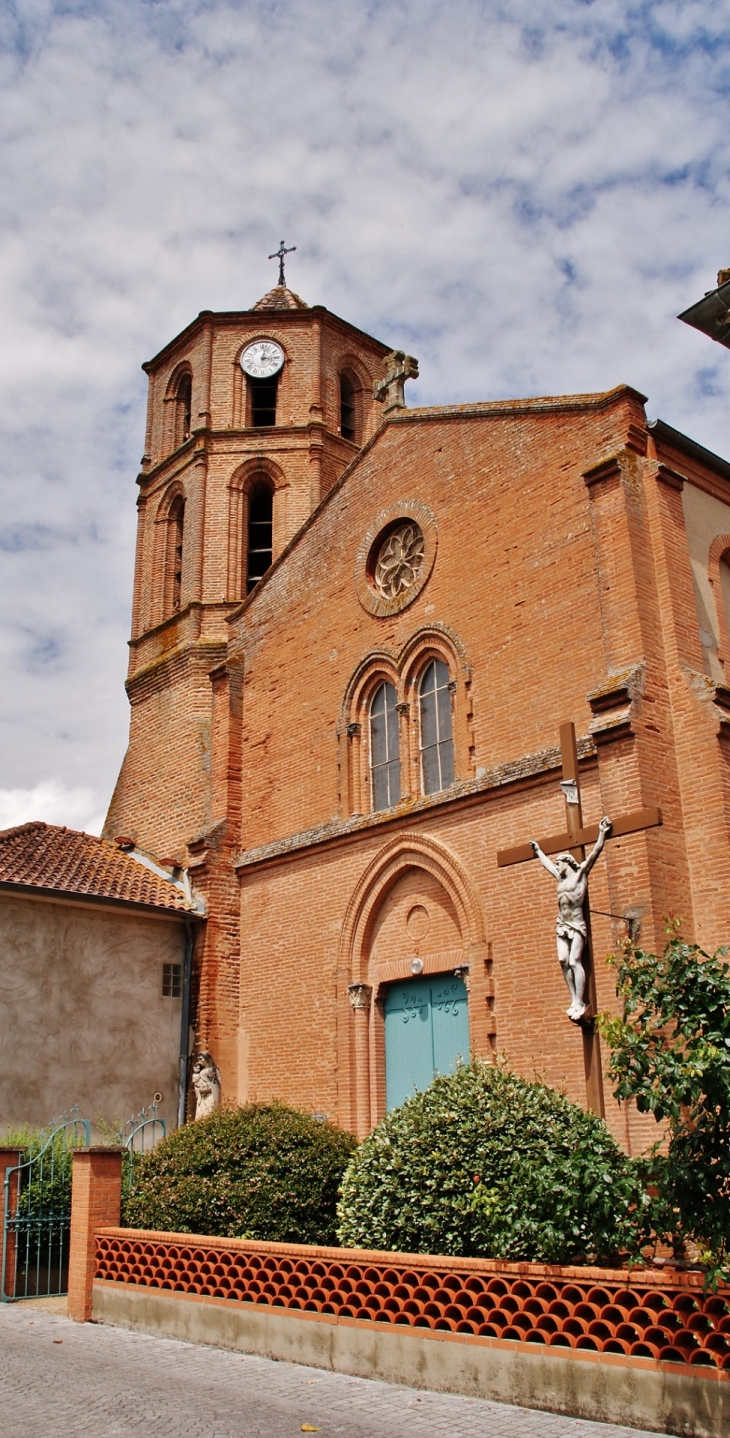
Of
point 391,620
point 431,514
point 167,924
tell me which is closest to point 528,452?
point 431,514

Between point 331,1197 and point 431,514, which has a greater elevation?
point 431,514

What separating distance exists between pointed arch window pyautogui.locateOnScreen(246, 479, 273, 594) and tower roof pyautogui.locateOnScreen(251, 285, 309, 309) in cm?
491

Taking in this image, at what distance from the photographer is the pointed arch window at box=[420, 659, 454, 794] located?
1532cm

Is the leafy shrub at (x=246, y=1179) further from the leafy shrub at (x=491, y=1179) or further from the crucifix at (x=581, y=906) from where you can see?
the crucifix at (x=581, y=906)

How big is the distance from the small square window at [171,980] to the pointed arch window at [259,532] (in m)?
8.34

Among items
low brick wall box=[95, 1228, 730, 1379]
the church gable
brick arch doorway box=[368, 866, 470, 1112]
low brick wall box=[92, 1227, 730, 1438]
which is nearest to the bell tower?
the church gable

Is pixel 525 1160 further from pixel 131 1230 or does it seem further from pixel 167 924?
pixel 167 924

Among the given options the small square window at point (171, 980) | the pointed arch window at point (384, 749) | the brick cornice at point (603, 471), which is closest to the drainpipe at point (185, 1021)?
the small square window at point (171, 980)

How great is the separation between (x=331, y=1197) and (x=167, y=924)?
7362 mm

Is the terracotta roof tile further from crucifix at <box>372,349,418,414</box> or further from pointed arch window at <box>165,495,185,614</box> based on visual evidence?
crucifix at <box>372,349,418,414</box>

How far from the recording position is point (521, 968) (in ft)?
43.2

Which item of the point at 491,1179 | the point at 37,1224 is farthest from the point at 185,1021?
the point at 491,1179

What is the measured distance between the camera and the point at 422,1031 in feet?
48.6

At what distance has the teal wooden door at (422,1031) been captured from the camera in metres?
14.3
